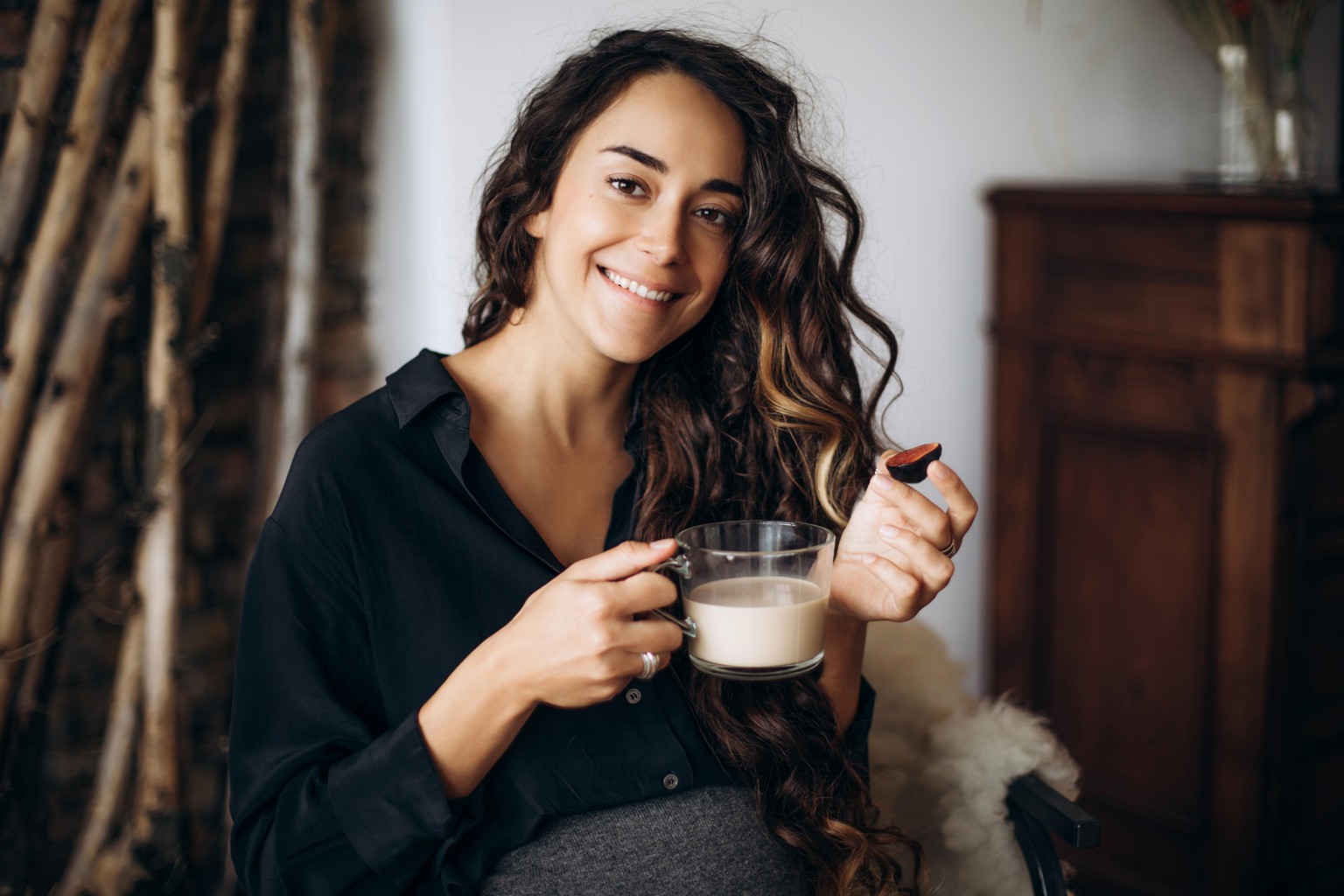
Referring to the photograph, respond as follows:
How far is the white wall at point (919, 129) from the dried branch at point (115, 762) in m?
0.68

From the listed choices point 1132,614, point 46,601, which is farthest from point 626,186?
point 1132,614

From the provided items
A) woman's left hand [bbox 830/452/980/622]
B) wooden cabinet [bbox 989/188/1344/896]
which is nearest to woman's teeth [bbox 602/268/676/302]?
woman's left hand [bbox 830/452/980/622]

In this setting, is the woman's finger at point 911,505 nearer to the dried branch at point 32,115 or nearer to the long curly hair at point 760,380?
the long curly hair at point 760,380

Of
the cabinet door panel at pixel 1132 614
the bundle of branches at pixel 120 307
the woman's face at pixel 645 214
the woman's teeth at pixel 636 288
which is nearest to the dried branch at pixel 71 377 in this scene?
the bundle of branches at pixel 120 307

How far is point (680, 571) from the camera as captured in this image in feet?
3.59

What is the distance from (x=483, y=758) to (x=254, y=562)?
1.11ft

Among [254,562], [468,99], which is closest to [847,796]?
[254,562]

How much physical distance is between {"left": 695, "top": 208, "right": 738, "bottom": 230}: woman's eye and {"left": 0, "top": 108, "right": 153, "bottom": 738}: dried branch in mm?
994

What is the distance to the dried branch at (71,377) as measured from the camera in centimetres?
180

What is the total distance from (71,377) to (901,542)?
134 cm

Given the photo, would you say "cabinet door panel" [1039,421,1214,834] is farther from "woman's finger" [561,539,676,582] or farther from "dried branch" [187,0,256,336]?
"dried branch" [187,0,256,336]

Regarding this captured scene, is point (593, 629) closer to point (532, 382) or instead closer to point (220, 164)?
point (532, 382)

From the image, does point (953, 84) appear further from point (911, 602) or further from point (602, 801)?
point (602, 801)

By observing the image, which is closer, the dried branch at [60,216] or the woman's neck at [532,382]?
the woman's neck at [532,382]
